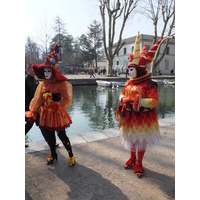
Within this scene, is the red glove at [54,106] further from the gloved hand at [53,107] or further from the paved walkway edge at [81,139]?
the paved walkway edge at [81,139]

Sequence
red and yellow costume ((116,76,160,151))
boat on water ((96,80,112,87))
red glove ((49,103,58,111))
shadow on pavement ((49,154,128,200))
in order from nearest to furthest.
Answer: shadow on pavement ((49,154,128,200)), red and yellow costume ((116,76,160,151)), red glove ((49,103,58,111)), boat on water ((96,80,112,87))

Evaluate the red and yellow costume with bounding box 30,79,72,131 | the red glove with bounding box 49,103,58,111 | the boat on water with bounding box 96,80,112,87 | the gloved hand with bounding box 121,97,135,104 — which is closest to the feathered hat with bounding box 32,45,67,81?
the red and yellow costume with bounding box 30,79,72,131

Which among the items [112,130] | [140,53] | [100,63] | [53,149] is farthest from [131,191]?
[100,63]

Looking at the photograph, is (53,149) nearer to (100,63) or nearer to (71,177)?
(71,177)

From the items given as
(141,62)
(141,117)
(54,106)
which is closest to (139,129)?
(141,117)

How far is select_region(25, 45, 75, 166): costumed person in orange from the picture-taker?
2758 millimetres

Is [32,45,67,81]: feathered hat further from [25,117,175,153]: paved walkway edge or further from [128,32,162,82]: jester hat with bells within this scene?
[25,117,175,153]: paved walkway edge

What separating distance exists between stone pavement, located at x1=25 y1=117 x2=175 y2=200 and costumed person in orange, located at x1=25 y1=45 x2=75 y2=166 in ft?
1.14

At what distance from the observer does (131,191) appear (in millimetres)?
2332

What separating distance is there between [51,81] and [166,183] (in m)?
2.28

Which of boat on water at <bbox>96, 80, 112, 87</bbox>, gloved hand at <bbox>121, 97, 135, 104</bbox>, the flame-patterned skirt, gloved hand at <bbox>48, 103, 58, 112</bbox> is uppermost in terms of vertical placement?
boat on water at <bbox>96, 80, 112, 87</bbox>

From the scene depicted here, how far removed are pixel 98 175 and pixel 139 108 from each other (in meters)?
1.18

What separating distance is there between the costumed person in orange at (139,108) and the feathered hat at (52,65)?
105 cm

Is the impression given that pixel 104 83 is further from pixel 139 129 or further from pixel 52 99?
pixel 139 129
